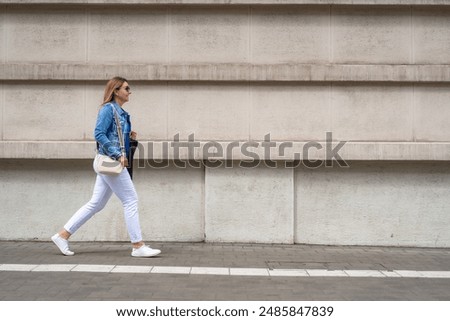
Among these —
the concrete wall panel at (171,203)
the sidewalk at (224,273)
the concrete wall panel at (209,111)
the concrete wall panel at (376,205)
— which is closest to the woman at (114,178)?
the sidewalk at (224,273)

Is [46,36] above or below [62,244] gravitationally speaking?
above

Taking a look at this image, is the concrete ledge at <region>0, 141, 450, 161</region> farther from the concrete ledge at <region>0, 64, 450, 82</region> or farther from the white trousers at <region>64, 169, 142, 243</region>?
the white trousers at <region>64, 169, 142, 243</region>

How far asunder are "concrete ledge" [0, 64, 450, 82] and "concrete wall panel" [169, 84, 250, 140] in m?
0.20

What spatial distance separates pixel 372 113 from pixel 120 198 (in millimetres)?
3827

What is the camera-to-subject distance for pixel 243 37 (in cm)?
859

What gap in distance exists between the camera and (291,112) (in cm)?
857

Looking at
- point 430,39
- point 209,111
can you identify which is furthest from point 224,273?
point 430,39

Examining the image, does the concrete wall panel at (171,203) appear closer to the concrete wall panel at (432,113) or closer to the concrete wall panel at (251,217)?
the concrete wall panel at (251,217)

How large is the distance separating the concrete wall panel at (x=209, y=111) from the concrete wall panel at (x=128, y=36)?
0.63 m

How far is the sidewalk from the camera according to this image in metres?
5.46

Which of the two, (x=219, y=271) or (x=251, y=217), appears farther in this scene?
(x=251, y=217)

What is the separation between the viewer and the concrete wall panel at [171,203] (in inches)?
334

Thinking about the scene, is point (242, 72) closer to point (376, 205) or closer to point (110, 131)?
point (110, 131)

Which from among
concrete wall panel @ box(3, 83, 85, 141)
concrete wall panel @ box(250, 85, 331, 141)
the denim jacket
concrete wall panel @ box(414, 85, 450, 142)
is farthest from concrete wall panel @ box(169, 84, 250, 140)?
concrete wall panel @ box(414, 85, 450, 142)
